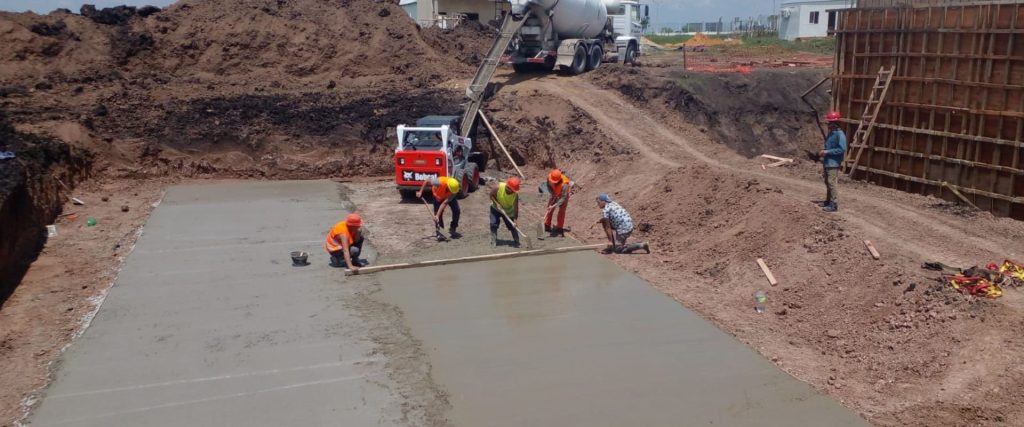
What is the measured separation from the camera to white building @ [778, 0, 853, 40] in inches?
1869

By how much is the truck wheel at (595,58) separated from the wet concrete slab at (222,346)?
14.0m

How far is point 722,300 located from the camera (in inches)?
405

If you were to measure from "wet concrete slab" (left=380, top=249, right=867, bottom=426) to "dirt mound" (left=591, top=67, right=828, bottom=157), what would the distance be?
40.5ft

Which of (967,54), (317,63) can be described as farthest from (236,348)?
(317,63)

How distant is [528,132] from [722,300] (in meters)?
11.0

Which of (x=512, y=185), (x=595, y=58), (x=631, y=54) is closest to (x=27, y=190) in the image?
(x=512, y=185)

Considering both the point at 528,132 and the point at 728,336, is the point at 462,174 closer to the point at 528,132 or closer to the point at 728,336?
the point at 528,132

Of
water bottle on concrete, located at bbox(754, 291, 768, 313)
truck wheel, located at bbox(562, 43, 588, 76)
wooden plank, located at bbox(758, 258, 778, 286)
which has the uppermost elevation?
truck wheel, located at bbox(562, 43, 588, 76)

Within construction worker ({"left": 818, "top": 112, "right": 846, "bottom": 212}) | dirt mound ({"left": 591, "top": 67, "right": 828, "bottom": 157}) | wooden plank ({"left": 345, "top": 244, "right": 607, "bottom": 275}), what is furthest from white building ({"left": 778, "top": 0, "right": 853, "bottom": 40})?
wooden plank ({"left": 345, "top": 244, "right": 607, "bottom": 275})

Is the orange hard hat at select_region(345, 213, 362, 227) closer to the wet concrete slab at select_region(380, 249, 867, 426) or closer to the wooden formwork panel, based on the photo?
the wet concrete slab at select_region(380, 249, 867, 426)

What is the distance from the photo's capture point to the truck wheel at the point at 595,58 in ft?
82.6

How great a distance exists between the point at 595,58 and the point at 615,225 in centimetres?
1445

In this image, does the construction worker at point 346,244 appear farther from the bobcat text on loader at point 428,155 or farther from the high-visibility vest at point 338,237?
the bobcat text on loader at point 428,155

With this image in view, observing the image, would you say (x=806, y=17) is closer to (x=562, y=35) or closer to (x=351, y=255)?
(x=562, y=35)
